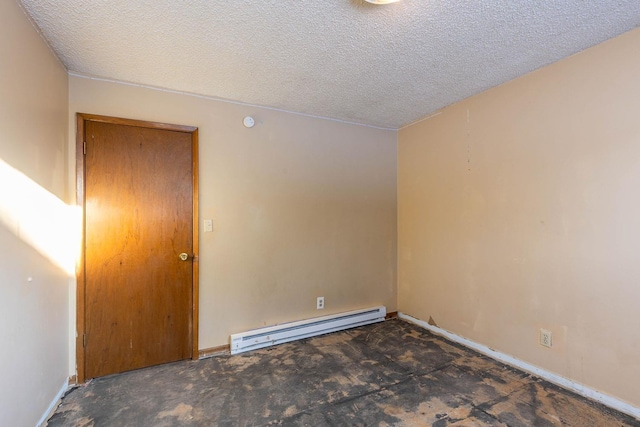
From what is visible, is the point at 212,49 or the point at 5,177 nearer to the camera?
the point at 5,177

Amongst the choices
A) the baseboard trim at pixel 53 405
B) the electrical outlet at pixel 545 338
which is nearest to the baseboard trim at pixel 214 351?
the baseboard trim at pixel 53 405

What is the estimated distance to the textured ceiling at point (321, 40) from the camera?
1531mm

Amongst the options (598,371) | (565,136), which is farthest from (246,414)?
(565,136)

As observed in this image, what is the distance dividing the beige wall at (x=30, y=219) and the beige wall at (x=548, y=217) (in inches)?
128

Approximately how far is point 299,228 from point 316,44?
1.75 meters

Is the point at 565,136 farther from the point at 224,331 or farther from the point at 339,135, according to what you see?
the point at 224,331

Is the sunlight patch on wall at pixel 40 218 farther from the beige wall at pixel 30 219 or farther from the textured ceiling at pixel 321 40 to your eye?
the textured ceiling at pixel 321 40

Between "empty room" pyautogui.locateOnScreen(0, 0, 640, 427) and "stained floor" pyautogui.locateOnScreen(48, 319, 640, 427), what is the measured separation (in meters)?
0.02

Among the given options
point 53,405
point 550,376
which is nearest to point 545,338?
point 550,376

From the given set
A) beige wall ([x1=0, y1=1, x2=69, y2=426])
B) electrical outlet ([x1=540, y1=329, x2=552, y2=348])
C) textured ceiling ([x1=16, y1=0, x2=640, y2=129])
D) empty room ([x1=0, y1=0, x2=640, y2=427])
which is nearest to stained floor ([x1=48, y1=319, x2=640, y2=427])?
empty room ([x1=0, y1=0, x2=640, y2=427])

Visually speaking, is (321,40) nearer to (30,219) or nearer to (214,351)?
(30,219)

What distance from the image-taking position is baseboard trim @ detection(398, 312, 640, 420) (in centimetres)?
181

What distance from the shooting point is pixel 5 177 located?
1417 millimetres

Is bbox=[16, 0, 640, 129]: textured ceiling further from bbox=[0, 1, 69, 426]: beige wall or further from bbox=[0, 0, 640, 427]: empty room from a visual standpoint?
bbox=[0, 1, 69, 426]: beige wall
